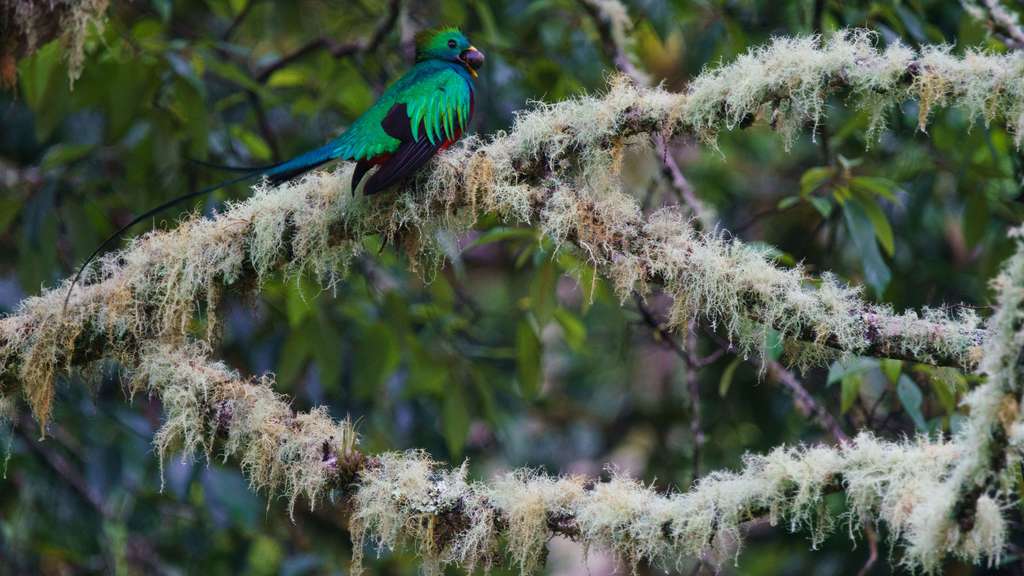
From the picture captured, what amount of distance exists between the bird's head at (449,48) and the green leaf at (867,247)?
1.25 metres

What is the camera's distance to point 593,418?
621 centimetres

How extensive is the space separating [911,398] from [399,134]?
1.59 m

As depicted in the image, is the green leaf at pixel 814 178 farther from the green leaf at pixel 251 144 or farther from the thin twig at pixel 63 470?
the thin twig at pixel 63 470

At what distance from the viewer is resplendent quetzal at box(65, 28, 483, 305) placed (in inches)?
101

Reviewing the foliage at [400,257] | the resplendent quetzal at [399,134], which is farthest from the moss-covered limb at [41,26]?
the resplendent quetzal at [399,134]

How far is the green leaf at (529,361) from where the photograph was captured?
4.15m

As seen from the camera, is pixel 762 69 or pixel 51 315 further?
pixel 51 315

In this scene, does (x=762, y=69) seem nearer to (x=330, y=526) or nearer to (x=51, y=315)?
(x=51, y=315)

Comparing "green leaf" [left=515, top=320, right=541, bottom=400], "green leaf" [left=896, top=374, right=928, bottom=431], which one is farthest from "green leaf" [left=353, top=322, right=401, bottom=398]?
"green leaf" [left=896, top=374, right=928, bottom=431]

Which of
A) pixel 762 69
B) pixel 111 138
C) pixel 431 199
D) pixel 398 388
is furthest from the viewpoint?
pixel 398 388

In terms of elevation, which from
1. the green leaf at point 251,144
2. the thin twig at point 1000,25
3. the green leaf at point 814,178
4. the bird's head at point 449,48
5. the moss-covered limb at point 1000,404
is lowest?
the moss-covered limb at point 1000,404

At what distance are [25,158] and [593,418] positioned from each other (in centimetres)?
318

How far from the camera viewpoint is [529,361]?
416 cm

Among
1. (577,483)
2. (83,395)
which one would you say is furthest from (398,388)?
(577,483)
